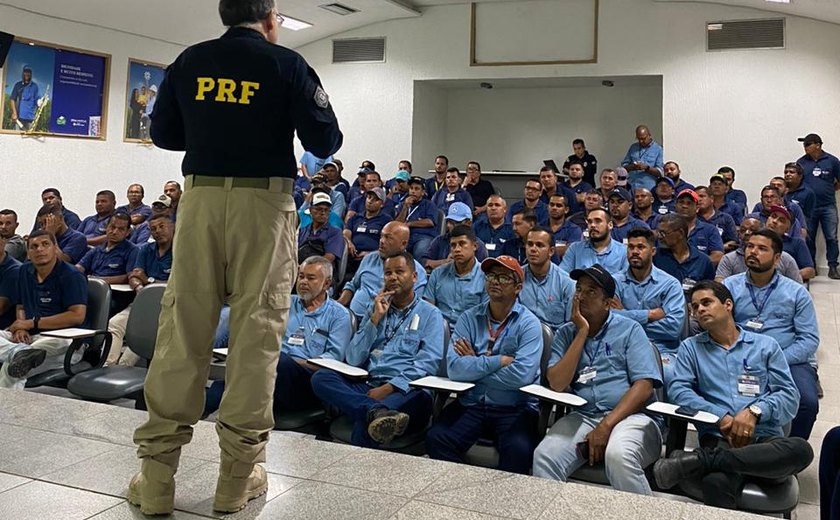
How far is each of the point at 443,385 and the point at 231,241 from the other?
4.53ft

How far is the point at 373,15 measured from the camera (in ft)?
34.9

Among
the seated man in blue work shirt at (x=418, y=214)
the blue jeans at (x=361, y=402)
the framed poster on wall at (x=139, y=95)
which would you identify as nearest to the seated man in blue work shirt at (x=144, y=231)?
the seated man in blue work shirt at (x=418, y=214)

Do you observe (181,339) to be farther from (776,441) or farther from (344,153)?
(344,153)

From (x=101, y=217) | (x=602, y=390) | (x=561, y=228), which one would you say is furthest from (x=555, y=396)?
(x=101, y=217)

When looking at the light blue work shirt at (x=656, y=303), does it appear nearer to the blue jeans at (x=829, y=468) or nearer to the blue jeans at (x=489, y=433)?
the blue jeans at (x=489, y=433)

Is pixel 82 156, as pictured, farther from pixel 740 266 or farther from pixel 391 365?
pixel 740 266

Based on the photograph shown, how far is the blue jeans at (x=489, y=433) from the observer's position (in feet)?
9.64

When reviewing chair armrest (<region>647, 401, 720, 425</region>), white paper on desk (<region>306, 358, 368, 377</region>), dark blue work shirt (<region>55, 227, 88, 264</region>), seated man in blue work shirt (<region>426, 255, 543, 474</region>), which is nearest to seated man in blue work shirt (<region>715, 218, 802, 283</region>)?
seated man in blue work shirt (<region>426, 255, 543, 474</region>)

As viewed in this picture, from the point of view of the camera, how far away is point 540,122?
11547 millimetres

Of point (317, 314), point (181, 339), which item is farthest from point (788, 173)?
point (181, 339)

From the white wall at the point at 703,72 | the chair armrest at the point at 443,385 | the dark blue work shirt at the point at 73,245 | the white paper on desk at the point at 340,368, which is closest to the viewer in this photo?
the chair armrest at the point at 443,385

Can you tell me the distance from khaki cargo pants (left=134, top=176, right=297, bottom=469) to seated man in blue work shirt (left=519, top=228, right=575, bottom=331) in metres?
2.48

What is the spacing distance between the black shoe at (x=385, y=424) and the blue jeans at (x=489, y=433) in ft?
0.52

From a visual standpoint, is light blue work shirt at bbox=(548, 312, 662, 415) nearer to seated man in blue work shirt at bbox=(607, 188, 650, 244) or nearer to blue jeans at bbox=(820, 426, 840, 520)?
blue jeans at bbox=(820, 426, 840, 520)
